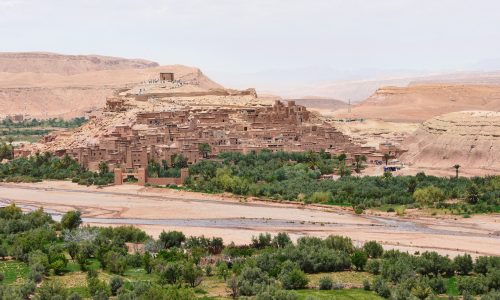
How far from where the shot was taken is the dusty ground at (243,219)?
3156 centimetres

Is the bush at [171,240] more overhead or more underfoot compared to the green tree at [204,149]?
more underfoot

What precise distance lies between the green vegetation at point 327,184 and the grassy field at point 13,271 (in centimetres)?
1614

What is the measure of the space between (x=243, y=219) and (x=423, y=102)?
60707 millimetres

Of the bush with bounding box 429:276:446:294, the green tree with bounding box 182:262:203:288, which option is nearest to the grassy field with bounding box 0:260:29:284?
the green tree with bounding box 182:262:203:288

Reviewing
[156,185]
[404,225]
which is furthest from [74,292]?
[156,185]

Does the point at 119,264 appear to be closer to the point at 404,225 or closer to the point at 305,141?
the point at 404,225

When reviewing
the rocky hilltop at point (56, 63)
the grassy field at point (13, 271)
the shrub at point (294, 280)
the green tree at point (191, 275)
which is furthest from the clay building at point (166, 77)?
the rocky hilltop at point (56, 63)

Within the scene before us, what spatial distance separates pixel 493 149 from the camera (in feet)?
162

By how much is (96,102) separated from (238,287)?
90.5 metres

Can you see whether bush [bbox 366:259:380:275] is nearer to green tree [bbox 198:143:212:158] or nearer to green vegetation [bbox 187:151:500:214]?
green vegetation [bbox 187:151:500:214]

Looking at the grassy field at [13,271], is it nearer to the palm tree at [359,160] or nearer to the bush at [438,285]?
the bush at [438,285]

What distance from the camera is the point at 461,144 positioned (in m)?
50.8

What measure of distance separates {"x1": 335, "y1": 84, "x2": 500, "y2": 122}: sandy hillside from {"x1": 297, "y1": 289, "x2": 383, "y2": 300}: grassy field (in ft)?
Answer: 198

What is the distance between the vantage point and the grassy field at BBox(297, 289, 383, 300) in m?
22.3
